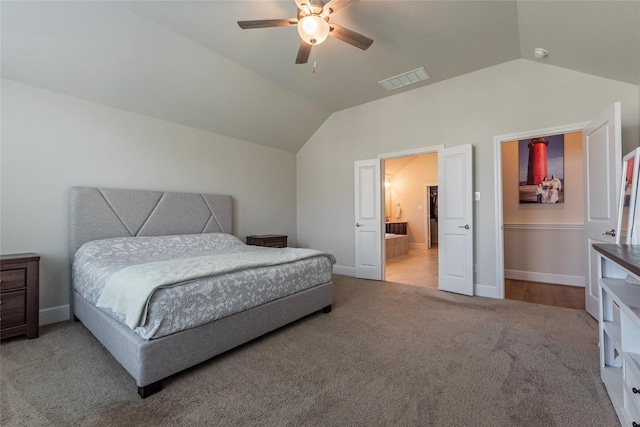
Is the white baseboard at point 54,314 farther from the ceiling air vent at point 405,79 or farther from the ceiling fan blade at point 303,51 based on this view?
the ceiling air vent at point 405,79

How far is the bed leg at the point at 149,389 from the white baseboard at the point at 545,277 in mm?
5210

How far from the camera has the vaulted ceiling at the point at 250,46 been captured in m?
2.48

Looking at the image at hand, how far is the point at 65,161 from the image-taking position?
10.2 ft

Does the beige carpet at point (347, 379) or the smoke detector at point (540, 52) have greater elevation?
the smoke detector at point (540, 52)

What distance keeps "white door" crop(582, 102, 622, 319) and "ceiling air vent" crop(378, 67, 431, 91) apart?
6.44 feet

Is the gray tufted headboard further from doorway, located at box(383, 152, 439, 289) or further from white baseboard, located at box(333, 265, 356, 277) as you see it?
doorway, located at box(383, 152, 439, 289)

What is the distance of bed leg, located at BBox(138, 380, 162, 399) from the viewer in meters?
1.72

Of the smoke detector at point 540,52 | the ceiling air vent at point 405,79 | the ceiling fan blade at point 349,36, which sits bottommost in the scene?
the ceiling fan blade at point 349,36

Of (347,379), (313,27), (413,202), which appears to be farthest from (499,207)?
(413,202)

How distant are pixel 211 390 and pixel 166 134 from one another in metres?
3.42

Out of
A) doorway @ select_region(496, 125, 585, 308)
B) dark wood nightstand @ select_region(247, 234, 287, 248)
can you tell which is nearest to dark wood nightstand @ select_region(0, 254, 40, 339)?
dark wood nightstand @ select_region(247, 234, 287, 248)

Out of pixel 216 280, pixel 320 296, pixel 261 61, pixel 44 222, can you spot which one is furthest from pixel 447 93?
pixel 44 222

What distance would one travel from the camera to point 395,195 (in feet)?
31.6

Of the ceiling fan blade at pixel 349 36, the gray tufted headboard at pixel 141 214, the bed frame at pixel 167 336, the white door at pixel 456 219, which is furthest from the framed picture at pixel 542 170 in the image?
the gray tufted headboard at pixel 141 214
